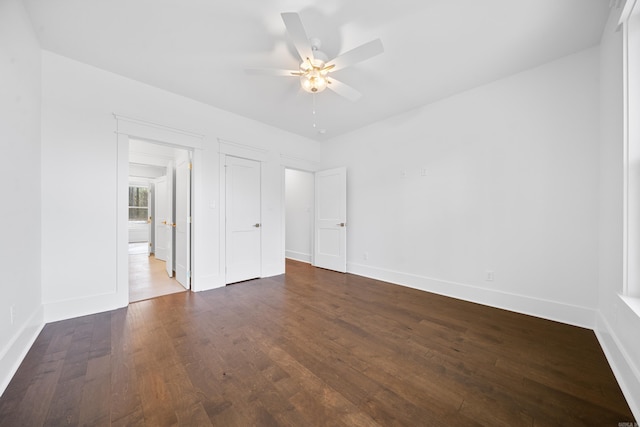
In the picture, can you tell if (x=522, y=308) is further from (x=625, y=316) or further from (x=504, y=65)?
(x=504, y=65)

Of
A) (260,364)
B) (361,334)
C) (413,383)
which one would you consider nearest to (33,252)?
(260,364)

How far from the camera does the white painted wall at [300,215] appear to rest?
570 cm

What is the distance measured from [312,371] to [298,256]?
4259 mm

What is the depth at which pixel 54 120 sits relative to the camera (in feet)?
8.09

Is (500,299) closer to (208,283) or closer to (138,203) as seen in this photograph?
(208,283)

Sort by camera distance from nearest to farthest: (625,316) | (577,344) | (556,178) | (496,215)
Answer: (625,316) → (577,344) → (556,178) → (496,215)

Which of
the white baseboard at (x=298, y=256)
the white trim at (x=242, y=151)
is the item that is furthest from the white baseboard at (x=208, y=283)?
the white baseboard at (x=298, y=256)

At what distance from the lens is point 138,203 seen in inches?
315

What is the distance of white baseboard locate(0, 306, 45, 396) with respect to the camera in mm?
1541

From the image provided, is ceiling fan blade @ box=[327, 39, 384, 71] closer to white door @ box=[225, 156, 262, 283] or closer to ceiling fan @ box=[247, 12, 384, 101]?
ceiling fan @ box=[247, 12, 384, 101]

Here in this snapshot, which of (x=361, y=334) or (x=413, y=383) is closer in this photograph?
(x=413, y=383)

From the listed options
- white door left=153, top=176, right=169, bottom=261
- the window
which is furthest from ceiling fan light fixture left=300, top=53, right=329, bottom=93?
the window

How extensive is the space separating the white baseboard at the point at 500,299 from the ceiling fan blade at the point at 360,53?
3.00 meters

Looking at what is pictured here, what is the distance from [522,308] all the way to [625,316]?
1261 mm
